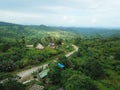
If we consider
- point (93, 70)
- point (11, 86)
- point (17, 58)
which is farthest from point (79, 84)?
point (17, 58)

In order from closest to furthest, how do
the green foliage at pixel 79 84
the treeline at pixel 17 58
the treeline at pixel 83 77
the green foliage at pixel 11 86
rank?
the green foliage at pixel 79 84 < the green foliage at pixel 11 86 < the treeline at pixel 83 77 < the treeline at pixel 17 58

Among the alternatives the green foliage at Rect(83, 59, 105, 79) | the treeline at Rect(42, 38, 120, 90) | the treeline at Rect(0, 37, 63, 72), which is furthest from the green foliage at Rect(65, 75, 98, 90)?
the treeline at Rect(0, 37, 63, 72)

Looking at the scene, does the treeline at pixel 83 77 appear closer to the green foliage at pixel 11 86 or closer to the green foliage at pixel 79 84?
the green foliage at pixel 79 84

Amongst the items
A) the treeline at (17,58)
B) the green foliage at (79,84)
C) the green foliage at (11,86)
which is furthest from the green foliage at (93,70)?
the treeline at (17,58)

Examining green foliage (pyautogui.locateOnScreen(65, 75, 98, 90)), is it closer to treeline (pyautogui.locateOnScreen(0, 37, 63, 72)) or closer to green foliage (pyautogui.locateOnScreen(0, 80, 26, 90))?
green foliage (pyautogui.locateOnScreen(0, 80, 26, 90))

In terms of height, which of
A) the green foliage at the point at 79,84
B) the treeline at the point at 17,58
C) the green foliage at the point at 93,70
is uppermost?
the green foliage at the point at 79,84

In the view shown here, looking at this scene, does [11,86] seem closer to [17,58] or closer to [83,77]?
[83,77]

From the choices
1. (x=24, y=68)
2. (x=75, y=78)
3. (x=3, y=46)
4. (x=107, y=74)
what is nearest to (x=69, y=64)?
(x=107, y=74)

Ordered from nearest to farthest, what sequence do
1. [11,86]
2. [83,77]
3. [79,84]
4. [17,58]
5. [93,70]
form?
[79,84]
[11,86]
[83,77]
[93,70]
[17,58]

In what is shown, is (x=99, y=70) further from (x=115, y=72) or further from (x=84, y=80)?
(x=84, y=80)

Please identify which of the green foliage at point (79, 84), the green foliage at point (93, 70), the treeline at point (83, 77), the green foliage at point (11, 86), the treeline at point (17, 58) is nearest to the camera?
the green foliage at point (79, 84)

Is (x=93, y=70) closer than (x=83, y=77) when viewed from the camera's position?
No
